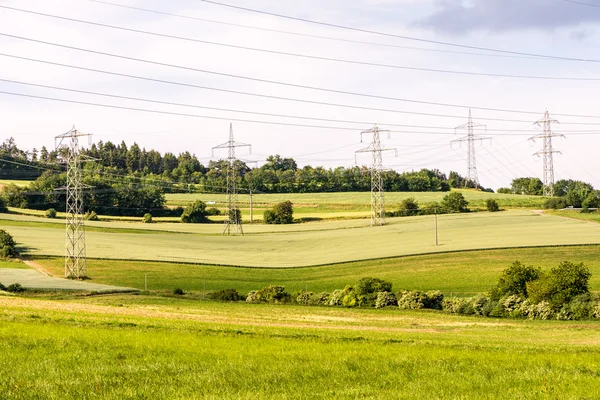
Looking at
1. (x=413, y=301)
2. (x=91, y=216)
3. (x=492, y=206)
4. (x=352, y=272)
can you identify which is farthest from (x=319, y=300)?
(x=91, y=216)

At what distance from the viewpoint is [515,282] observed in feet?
225

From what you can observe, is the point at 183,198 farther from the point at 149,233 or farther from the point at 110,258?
the point at 110,258

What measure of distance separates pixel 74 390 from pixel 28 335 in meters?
12.4

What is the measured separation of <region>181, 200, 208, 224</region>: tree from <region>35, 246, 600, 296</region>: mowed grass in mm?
54938

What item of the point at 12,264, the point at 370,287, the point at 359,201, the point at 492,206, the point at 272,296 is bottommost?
the point at 272,296

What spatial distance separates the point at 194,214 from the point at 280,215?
19690 mm

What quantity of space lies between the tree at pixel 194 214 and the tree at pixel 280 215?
14469mm

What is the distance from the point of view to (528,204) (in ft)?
557

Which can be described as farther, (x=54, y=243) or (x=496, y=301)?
(x=54, y=243)

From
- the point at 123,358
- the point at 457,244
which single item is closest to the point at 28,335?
the point at 123,358

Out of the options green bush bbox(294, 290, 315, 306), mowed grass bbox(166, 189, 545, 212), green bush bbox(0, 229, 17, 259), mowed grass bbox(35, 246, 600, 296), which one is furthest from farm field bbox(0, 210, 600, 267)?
green bush bbox(294, 290, 315, 306)

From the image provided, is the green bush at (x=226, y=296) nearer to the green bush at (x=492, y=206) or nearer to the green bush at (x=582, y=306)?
the green bush at (x=582, y=306)

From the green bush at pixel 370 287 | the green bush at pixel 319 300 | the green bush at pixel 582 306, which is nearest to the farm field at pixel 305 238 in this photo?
the green bush at pixel 319 300

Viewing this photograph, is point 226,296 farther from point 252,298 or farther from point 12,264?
point 12,264
